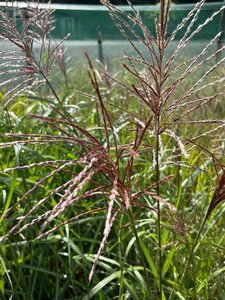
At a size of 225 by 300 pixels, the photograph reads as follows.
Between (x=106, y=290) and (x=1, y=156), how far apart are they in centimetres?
66

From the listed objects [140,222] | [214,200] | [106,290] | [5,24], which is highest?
[5,24]

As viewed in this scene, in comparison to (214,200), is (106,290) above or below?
below

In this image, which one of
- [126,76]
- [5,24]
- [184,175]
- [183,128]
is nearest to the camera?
[5,24]

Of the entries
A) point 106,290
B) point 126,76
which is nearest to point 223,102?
point 106,290

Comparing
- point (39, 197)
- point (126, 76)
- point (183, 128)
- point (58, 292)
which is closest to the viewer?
point (58, 292)

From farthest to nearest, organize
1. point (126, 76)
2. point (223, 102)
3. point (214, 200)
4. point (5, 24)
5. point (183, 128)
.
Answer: point (126, 76) < point (183, 128) < point (223, 102) < point (5, 24) < point (214, 200)

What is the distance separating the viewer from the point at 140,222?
1762 mm

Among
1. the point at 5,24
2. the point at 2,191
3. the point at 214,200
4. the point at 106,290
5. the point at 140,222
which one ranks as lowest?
the point at 106,290

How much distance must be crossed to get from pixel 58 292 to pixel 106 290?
0.15 metres

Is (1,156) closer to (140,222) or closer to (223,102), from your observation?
(140,222)

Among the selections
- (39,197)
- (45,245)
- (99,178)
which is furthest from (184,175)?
(45,245)

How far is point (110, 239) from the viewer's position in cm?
181

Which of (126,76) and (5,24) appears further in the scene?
(126,76)

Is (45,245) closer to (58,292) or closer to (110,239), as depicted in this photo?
(58,292)
